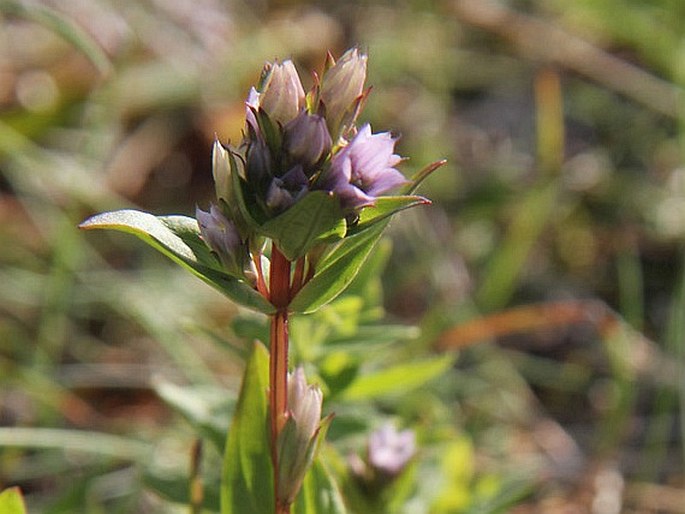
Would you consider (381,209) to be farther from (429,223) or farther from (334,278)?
(429,223)

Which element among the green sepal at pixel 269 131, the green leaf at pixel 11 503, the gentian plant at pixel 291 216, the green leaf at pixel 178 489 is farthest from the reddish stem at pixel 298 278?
the green leaf at pixel 178 489

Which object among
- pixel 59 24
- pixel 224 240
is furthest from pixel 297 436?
pixel 59 24

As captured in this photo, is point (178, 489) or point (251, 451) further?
point (178, 489)

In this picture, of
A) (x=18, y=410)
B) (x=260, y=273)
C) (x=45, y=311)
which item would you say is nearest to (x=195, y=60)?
(x=45, y=311)

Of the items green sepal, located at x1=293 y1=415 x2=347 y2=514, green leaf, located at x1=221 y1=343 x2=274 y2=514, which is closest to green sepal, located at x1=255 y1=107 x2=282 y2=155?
green leaf, located at x1=221 y1=343 x2=274 y2=514

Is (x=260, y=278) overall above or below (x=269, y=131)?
below

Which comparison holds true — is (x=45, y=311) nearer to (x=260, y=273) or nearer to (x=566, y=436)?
(x=566, y=436)
